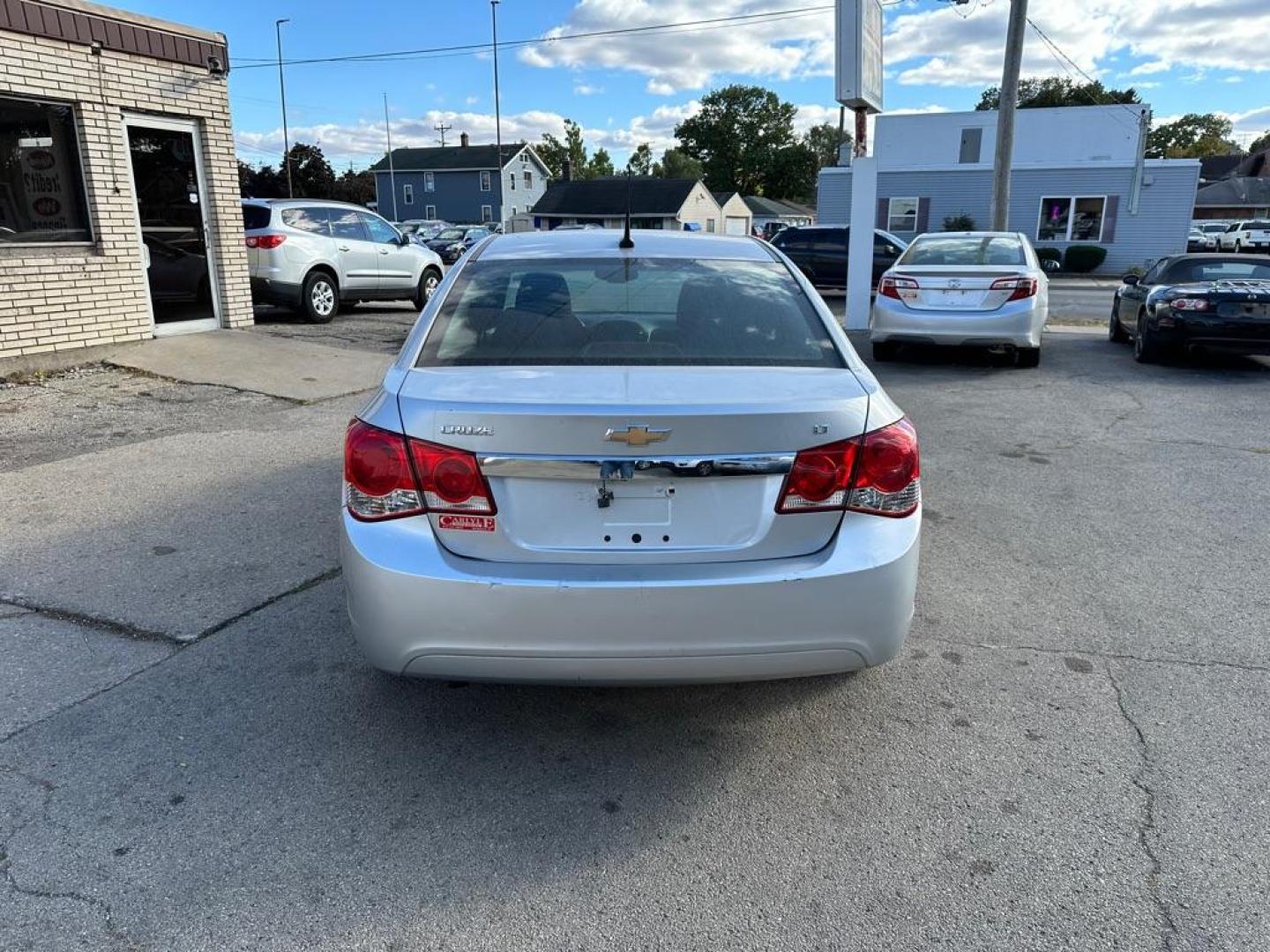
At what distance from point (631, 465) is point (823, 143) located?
119281 mm

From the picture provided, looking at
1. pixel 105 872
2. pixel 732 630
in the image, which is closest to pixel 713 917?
pixel 732 630

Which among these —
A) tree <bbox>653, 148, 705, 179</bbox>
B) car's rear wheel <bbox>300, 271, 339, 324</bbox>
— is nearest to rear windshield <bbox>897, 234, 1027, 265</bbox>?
car's rear wheel <bbox>300, 271, 339, 324</bbox>

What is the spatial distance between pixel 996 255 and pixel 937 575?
7.15 metres

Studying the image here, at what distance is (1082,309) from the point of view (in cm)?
1930

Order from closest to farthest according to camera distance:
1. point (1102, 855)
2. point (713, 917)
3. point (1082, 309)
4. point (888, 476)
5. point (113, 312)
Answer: point (713, 917)
point (1102, 855)
point (888, 476)
point (113, 312)
point (1082, 309)

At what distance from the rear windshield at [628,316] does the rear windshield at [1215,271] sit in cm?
912

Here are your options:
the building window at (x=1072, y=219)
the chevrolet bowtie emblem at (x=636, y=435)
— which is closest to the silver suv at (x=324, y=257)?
the chevrolet bowtie emblem at (x=636, y=435)

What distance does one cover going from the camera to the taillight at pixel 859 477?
2705 millimetres

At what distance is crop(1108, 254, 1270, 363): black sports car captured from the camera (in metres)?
9.75

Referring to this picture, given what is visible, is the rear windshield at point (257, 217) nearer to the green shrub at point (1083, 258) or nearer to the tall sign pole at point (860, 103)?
the tall sign pole at point (860, 103)

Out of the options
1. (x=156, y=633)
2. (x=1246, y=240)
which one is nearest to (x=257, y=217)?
(x=156, y=633)

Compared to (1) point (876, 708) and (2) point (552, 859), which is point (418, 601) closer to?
(2) point (552, 859)

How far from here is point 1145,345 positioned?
1070 centimetres

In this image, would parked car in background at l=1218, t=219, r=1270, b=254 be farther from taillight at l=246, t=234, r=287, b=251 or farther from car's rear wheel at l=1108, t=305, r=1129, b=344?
taillight at l=246, t=234, r=287, b=251
